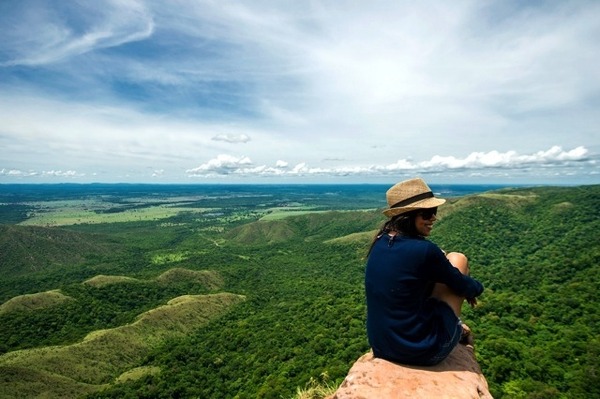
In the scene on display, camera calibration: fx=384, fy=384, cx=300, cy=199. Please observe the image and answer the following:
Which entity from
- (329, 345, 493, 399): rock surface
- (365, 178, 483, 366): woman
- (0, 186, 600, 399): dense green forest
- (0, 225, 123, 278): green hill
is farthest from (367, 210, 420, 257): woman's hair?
(0, 225, 123, 278): green hill

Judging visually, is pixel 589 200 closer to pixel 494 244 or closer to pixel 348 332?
pixel 494 244

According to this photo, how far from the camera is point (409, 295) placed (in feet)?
Result: 20.6

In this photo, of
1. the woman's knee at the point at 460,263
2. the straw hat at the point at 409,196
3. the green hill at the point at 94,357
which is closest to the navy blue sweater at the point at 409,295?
the woman's knee at the point at 460,263

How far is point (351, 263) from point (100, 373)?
9192 cm

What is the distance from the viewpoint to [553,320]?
4794 cm

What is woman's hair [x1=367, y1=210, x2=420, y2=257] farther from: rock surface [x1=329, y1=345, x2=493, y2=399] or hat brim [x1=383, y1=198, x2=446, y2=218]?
rock surface [x1=329, y1=345, x2=493, y2=399]

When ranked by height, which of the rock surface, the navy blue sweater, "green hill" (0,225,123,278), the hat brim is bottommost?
"green hill" (0,225,123,278)

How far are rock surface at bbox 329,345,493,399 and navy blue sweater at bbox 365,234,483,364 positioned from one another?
0.26 metres

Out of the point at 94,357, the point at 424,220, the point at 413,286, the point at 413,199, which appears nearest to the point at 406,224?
the point at 424,220

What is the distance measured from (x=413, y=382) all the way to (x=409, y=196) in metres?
3.15

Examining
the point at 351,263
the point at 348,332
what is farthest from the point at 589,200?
the point at 348,332

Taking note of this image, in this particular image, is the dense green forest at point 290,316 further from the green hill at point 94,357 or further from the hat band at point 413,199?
the hat band at point 413,199

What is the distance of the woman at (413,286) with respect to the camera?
6.15 metres

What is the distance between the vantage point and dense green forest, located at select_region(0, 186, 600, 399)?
40.1 m
